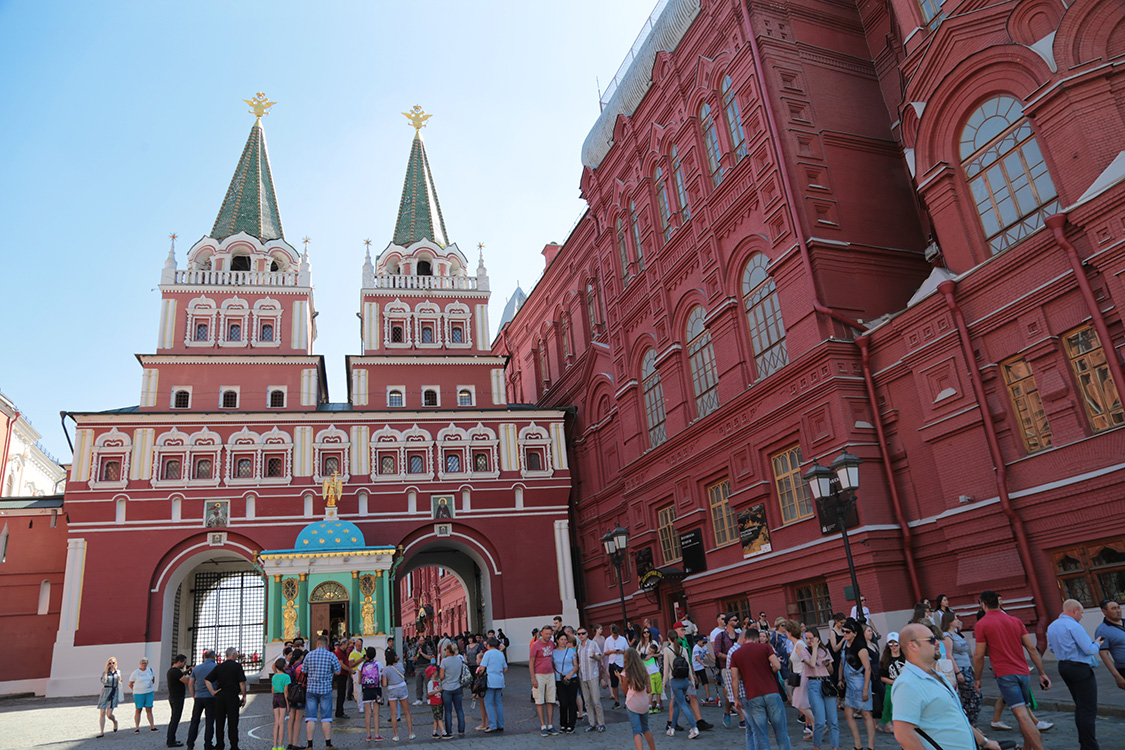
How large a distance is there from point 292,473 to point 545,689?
70.2ft

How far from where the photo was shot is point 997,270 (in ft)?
Result: 51.6

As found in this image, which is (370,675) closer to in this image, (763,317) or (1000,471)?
(1000,471)

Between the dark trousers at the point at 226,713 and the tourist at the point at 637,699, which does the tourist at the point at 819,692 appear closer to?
the tourist at the point at 637,699

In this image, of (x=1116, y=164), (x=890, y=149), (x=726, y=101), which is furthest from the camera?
(x=726, y=101)

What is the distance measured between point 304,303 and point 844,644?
100ft

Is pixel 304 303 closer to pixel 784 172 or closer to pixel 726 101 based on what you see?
pixel 726 101

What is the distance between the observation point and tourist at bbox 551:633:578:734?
1265cm

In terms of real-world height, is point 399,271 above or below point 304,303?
above

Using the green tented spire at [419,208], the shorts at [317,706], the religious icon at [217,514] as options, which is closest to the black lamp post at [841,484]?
the shorts at [317,706]

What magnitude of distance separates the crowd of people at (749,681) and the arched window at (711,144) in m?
13.7

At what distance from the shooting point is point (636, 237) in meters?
29.0

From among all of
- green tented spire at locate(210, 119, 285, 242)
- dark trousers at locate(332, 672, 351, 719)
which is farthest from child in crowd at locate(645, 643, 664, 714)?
green tented spire at locate(210, 119, 285, 242)

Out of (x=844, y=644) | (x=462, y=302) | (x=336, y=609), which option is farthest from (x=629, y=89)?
(x=844, y=644)

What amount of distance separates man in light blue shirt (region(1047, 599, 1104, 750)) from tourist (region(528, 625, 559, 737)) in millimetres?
7177
